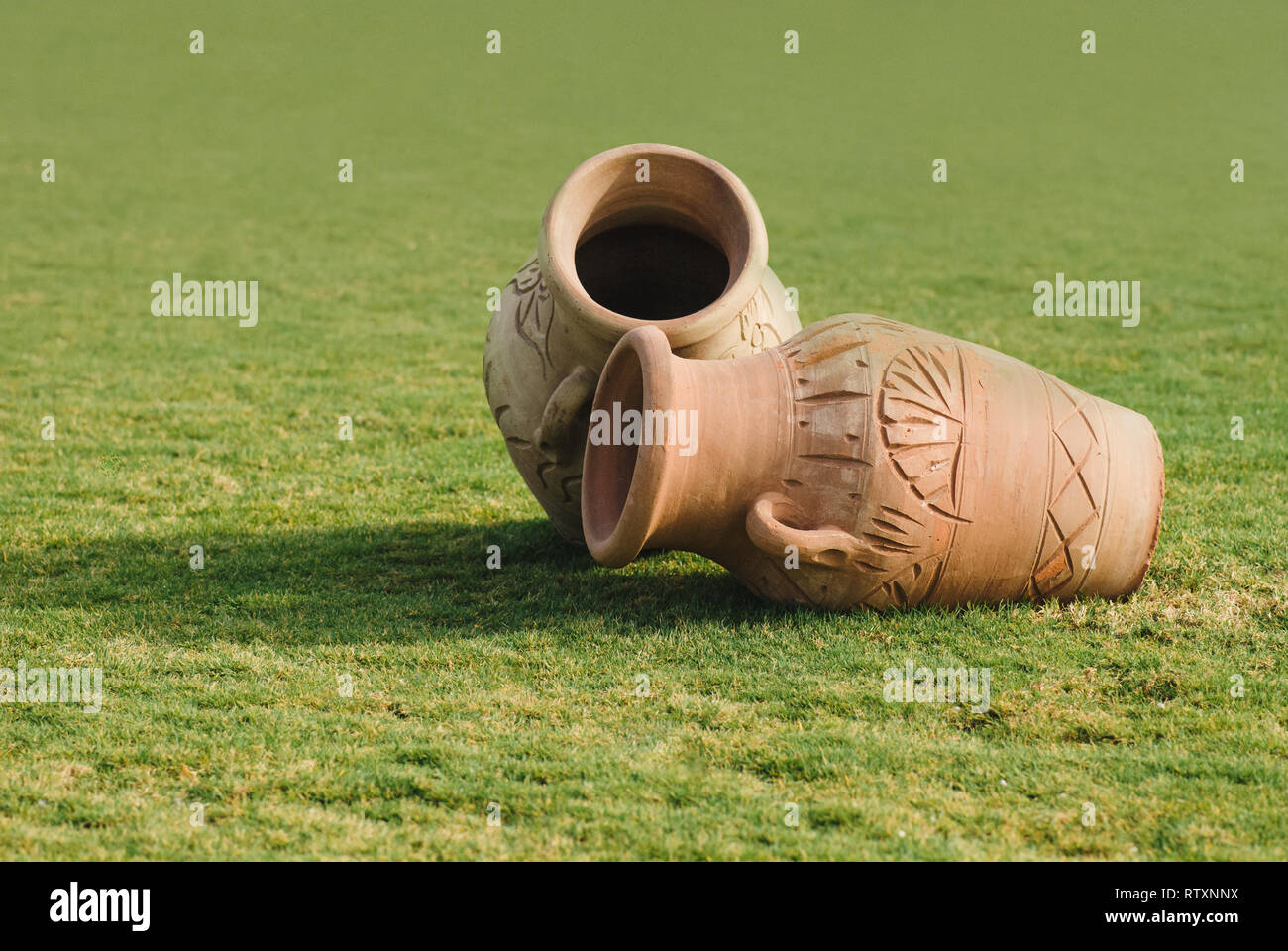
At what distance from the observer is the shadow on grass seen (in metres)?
4.82

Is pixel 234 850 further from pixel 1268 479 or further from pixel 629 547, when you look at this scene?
pixel 1268 479

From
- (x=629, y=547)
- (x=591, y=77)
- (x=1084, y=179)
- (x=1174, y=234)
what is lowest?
(x=629, y=547)

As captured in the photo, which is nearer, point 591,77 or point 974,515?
point 974,515

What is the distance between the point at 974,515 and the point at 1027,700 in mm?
611

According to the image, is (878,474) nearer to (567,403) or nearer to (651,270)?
(567,403)

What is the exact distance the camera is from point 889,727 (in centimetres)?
398

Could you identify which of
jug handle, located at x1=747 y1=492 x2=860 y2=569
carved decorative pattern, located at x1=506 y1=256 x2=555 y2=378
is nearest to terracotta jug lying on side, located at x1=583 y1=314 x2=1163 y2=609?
jug handle, located at x1=747 y1=492 x2=860 y2=569

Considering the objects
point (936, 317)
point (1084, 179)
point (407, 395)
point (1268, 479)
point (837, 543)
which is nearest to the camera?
point (837, 543)

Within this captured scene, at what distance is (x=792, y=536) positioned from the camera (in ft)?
14.2

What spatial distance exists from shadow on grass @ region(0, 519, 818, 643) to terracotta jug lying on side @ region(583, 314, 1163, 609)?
1.29 feet

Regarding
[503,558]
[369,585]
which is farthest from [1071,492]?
[369,585]

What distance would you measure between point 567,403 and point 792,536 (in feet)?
3.33

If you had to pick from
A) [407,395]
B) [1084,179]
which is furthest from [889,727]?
[1084,179]

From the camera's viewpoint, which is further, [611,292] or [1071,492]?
[611,292]
